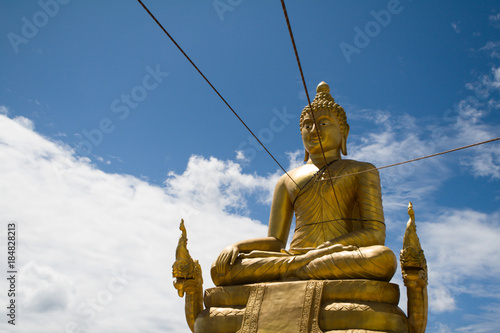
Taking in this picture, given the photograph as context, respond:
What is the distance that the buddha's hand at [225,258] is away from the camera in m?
6.42

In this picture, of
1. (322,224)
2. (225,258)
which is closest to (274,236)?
(322,224)

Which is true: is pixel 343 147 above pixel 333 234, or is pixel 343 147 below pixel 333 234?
above

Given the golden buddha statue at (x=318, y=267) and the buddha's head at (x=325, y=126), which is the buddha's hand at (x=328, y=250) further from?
the buddha's head at (x=325, y=126)

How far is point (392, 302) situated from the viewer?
5.62 metres

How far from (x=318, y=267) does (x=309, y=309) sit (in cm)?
61

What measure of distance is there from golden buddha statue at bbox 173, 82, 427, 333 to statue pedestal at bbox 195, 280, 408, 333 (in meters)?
0.01

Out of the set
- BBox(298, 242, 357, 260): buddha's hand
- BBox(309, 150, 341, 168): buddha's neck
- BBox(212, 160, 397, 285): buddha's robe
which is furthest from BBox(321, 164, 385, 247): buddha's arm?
BBox(309, 150, 341, 168): buddha's neck

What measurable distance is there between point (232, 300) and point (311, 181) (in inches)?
92.7

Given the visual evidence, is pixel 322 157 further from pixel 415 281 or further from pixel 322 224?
pixel 415 281

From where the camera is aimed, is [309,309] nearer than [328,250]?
Yes

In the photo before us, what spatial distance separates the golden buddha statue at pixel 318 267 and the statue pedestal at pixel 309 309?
0.01 m

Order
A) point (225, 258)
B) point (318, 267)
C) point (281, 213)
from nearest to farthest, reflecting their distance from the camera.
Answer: point (318, 267), point (225, 258), point (281, 213)

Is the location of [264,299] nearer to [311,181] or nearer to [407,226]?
[407,226]

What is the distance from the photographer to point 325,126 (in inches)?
315
